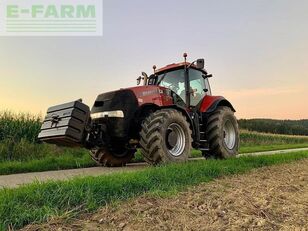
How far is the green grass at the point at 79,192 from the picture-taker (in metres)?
3.95

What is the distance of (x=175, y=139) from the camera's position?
28.2 feet

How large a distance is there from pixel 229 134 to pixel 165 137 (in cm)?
318

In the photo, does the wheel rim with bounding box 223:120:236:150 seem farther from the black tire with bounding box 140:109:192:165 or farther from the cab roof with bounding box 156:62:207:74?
the black tire with bounding box 140:109:192:165

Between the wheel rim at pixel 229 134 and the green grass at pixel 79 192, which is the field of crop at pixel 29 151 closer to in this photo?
the wheel rim at pixel 229 134

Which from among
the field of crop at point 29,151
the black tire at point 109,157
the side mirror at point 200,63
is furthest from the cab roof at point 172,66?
the field of crop at point 29,151

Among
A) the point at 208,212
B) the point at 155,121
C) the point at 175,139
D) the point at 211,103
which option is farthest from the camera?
the point at 211,103

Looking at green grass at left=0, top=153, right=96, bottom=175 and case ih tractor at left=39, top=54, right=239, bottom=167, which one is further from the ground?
case ih tractor at left=39, top=54, right=239, bottom=167

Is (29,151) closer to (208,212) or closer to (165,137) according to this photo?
(165,137)

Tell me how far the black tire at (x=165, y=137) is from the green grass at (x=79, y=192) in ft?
3.63

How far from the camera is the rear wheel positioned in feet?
31.3

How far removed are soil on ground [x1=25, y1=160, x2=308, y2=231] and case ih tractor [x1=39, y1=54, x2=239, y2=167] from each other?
2580 millimetres

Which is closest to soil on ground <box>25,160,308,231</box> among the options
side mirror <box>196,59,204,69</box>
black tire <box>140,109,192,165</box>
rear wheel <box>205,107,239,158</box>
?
black tire <box>140,109,192,165</box>

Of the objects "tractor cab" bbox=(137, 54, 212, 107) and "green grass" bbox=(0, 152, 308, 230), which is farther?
"tractor cab" bbox=(137, 54, 212, 107)

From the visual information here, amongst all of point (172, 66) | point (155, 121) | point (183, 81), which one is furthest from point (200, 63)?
point (155, 121)
